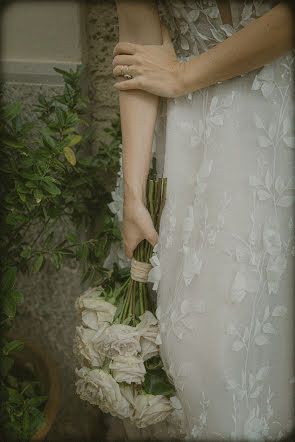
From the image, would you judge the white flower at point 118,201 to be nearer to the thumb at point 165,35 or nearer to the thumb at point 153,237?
the thumb at point 153,237

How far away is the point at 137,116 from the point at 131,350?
527 mm

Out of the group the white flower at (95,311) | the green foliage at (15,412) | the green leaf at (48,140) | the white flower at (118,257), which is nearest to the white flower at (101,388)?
the white flower at (95,311)

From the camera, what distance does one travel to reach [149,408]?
2.64ft

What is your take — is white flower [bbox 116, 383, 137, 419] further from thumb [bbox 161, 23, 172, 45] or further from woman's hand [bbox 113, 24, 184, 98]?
thumb [bbox 161, 23, 172, 45]

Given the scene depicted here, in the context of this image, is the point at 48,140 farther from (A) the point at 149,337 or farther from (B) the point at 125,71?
(A) the point at 149,337

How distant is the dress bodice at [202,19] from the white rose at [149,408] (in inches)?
30.3

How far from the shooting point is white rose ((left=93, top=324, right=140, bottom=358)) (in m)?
0.79

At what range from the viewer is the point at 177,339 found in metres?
0.78

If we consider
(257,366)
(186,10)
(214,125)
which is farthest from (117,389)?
(186,10)

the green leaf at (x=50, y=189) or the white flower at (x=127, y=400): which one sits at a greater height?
the green leaf at (x=50, y=189)

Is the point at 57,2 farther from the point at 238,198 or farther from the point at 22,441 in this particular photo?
the point at 22,441

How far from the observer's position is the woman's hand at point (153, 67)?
0.80m

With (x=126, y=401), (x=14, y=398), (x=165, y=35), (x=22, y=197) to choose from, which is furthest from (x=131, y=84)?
(x=14, y=398)

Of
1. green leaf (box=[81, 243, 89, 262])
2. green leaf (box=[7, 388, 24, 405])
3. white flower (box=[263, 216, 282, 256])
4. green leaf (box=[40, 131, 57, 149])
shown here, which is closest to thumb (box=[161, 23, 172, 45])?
green leaf (box=[40, 131, 57, 149])
